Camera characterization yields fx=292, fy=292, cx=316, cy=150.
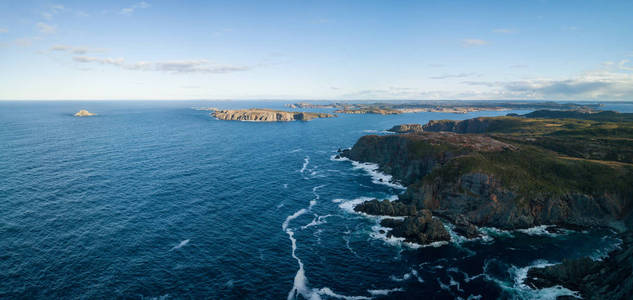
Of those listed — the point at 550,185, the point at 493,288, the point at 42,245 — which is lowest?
the point at 493,288

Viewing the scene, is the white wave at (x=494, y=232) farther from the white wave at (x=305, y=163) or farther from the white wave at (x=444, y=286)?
the white wave at (x=305, y=163)

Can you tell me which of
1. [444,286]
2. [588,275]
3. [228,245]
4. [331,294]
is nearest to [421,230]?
[444,286]

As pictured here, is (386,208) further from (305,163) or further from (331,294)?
(305,163)

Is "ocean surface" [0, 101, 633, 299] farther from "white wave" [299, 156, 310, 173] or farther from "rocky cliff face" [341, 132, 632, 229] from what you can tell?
"white wave" [299, 156, 310, 173]

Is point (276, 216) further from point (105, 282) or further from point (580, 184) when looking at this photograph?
point (580, 184)

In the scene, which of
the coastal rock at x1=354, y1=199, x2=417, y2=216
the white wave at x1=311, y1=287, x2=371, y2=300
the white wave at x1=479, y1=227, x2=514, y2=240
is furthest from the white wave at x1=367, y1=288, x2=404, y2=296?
the white wave at x1=479, y1=227, x2=514, y2=240

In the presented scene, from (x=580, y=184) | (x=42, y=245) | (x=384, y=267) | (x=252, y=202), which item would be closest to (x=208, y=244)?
(x=252, y=202)

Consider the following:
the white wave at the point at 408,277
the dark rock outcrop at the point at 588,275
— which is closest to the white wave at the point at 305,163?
the white wave at the point at 408,277
